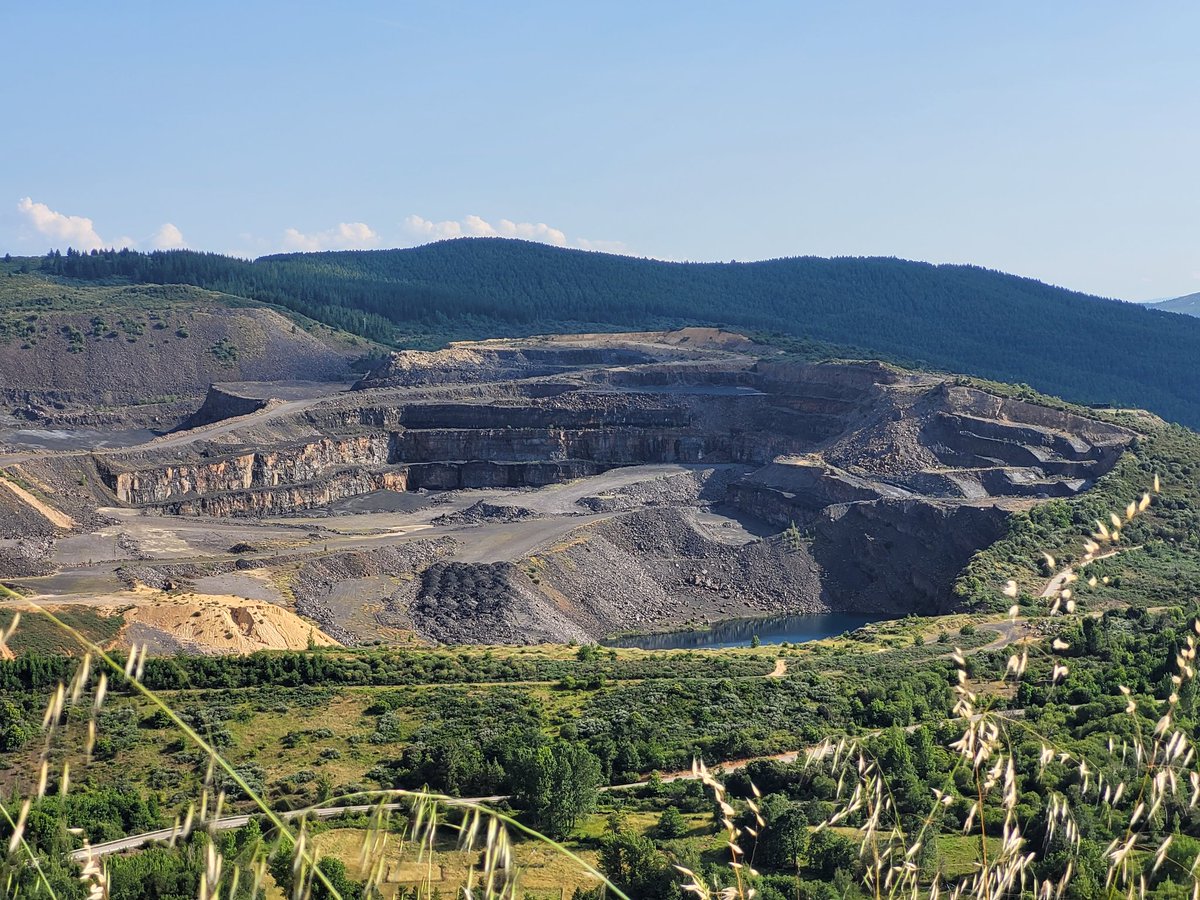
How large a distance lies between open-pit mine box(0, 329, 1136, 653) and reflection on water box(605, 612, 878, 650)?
1418 mm

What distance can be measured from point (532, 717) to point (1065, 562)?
34209 millimetres

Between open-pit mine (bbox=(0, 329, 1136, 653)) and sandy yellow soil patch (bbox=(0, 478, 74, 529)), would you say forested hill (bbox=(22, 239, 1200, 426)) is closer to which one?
open-pit mine (bbox=(0, 329, 1136, 653))

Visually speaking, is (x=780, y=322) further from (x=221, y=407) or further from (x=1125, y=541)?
(x=1125, y=541)

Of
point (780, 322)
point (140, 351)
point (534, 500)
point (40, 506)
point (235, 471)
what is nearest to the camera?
point (40, 506)

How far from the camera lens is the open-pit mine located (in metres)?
61.8

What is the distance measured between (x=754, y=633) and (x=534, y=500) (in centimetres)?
2400

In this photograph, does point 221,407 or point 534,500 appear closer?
point 534,500

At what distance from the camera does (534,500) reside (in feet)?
285

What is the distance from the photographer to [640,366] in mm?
122188

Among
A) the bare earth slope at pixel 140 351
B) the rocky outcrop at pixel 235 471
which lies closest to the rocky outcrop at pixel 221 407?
the bare earth slope at pixel 140 351

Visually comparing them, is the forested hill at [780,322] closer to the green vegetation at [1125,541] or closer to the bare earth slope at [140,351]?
Answer: the bare earth slope at [140,351]

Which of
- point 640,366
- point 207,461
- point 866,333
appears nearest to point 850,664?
point 207,461

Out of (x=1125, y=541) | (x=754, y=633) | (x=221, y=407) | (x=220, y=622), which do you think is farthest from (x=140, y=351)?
(x=1125, y=541)

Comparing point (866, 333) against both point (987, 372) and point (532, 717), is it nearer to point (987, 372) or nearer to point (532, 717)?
point (987, 372)
